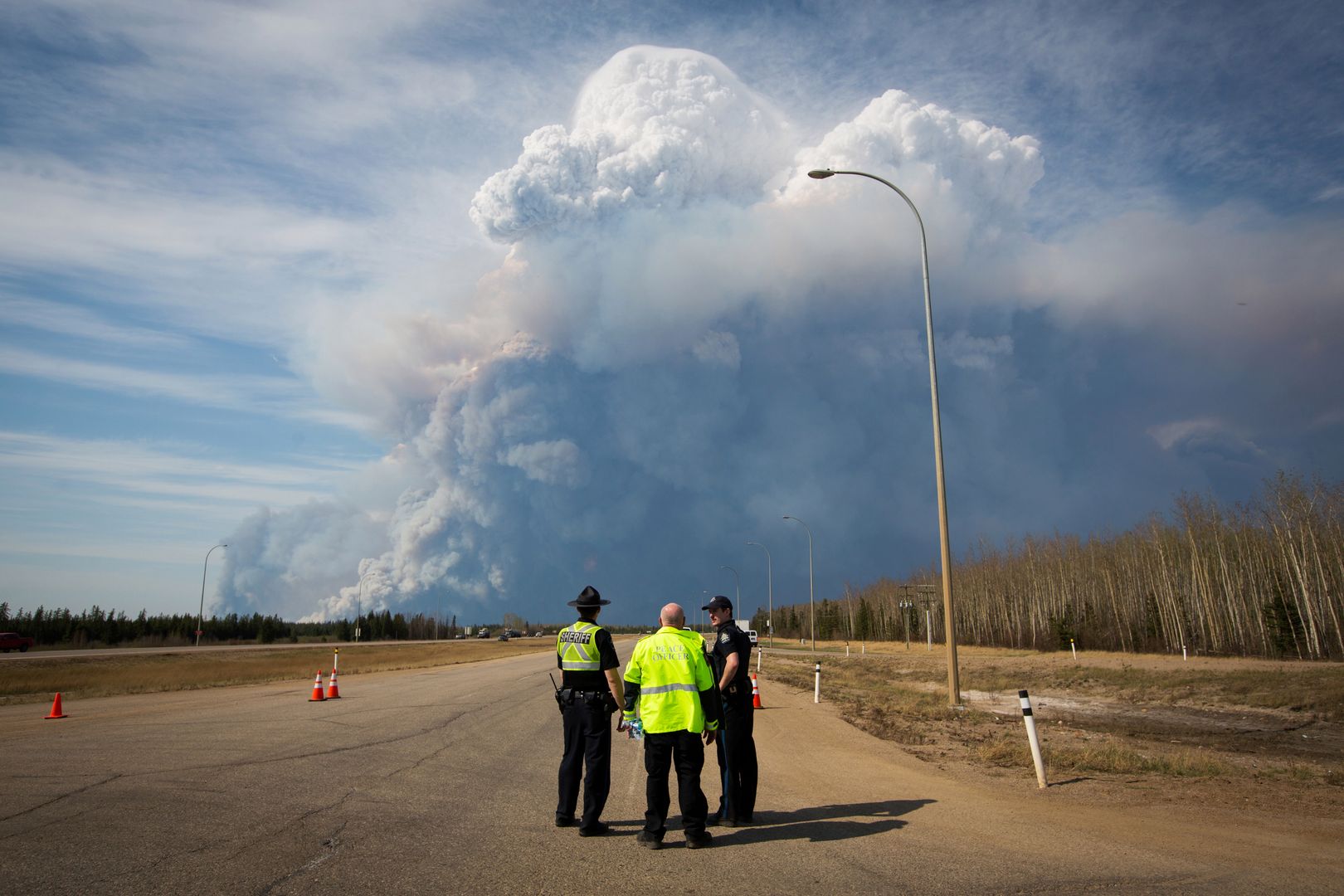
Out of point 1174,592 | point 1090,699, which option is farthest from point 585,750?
point 1174,592

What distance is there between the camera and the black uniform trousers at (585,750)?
714 centimetres

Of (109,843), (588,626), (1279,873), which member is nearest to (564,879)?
(588,626)

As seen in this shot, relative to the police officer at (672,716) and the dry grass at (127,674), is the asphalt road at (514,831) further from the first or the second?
the dry grass at (127,674)

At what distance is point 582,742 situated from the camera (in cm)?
733

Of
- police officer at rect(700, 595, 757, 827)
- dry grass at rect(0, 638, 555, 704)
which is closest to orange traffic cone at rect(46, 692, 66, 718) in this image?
dry grass at rect(0, 638, 555, 704)

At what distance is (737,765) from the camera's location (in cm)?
776

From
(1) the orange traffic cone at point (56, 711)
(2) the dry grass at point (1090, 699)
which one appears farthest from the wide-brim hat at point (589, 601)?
(1) the orange traffic cone at point (56, 711)

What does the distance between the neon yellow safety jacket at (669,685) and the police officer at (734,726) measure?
2.14 ft

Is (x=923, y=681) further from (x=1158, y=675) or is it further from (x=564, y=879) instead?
(x=564, y=879)

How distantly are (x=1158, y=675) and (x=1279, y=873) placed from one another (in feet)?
109

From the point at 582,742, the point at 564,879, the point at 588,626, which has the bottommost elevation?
the point at 564,879

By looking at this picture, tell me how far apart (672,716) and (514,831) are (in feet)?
5.81

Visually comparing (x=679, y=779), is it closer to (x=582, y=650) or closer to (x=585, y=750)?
(x=585, y=750)

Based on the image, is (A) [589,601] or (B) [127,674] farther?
(B) [127,674]
